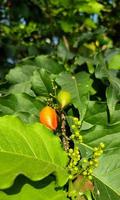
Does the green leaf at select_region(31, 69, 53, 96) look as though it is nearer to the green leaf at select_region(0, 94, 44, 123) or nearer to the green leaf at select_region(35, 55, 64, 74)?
the green leaf at select_region(0, 94, 44, 123)

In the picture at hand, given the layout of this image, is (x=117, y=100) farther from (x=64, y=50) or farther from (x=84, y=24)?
(x=84, y=24)

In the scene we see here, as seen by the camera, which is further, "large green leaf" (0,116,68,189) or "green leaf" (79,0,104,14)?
"green leaf" (79,0,104,14)

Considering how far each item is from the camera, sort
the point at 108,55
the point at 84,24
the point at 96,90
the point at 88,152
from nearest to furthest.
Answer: the point at 88,152 → the point at 96,90 → the point at 108,55 → the point at 84,24

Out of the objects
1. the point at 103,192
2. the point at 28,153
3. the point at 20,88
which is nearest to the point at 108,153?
the point at 103,192

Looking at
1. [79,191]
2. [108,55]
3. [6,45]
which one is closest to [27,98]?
[79,191]

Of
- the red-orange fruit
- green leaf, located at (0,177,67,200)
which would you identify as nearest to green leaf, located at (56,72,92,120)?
the red-orange fruit

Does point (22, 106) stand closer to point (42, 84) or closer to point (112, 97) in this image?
point (42, 84)
